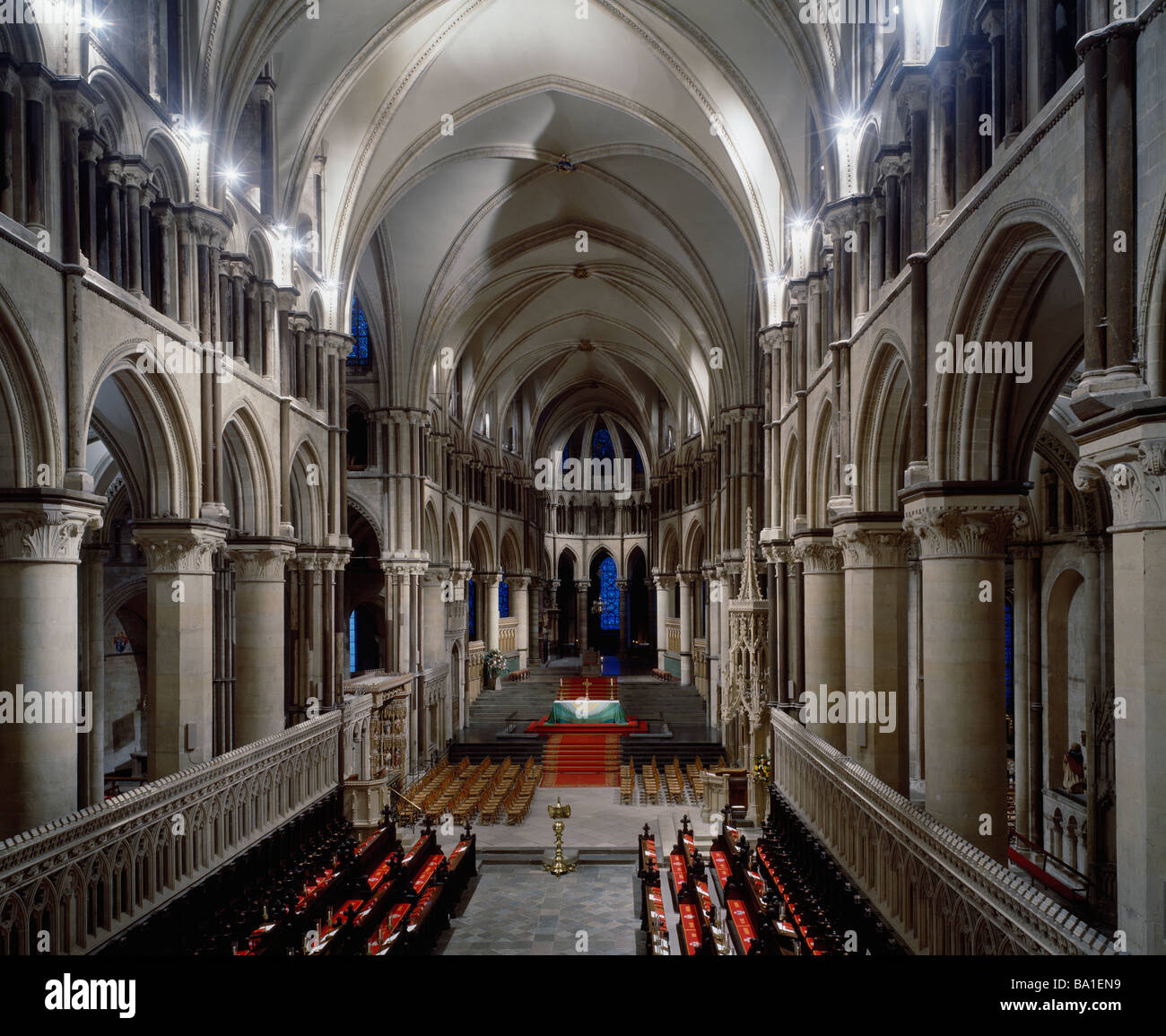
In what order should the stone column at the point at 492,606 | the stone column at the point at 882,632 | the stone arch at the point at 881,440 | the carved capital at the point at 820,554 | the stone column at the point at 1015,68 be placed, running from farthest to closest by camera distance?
the stone column at the point at 492,606, the carved capital at the point at 820,554, the stone column at the point at 882,632, the stone arch at the point at 881,440, the stone column at the point at 1015,68

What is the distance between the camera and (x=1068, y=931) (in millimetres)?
5559

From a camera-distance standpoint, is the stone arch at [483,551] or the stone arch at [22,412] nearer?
the stone arch at [22,412]

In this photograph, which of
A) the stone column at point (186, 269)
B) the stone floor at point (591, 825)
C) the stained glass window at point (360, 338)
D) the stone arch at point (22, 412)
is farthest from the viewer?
the stained glass window at point (360, 338)

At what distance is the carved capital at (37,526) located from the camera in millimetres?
9172

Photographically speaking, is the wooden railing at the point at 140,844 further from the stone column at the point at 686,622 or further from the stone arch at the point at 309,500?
the stone column at the point at 686,622

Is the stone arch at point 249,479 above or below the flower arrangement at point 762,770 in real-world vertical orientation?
above

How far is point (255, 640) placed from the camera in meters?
16.9

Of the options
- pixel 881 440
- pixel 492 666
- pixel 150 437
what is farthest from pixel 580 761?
pixel 150 437

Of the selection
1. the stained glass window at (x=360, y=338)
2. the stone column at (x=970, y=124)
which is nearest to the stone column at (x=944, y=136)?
the stone column at (x=970, y=124)

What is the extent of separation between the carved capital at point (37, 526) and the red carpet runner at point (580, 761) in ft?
59.5

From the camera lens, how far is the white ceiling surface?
17391mm

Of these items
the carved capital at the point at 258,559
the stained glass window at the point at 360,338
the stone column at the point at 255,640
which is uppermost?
the stained glass window at the point at 360,338

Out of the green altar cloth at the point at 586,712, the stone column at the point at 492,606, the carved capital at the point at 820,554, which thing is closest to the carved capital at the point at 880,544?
the carved capital at the point at 820,554

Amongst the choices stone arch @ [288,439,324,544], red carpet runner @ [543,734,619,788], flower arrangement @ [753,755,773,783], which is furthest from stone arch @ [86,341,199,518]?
red carpet runner @ [543,734,619,788]
